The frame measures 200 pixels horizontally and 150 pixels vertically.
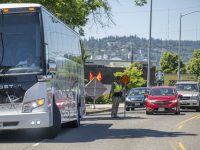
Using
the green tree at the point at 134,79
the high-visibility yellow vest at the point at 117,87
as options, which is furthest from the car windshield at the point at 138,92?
the green tree at the point at 134,79

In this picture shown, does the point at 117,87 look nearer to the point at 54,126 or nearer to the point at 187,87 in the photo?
the point at 54,126

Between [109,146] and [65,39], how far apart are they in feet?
20.8

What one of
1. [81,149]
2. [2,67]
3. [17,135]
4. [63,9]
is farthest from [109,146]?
[63,9]

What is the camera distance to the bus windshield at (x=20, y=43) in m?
16.2

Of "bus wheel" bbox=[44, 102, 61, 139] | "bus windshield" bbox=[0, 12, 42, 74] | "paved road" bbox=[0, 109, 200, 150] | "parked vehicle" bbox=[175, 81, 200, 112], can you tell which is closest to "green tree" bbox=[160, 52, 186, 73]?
"parked vehicle" bbox=[175, 81, 200, 112]

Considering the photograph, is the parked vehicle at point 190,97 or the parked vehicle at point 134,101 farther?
the parked vehicle at point 134,101

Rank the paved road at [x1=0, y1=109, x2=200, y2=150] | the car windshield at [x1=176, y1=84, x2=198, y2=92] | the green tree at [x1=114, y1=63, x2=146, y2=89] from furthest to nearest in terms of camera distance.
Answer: the green tree at [x1=114, y1=63, x2=146, y2=89]
the car windshield at [x1=176, y1=84, x2=198, y2=92]
the paved road at [x1=0, y1=109, x2=200, y2=150]

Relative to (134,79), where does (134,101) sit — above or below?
above

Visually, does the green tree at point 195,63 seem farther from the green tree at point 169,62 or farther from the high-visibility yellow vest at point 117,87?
the high-visibility yellow vest at point 117,87

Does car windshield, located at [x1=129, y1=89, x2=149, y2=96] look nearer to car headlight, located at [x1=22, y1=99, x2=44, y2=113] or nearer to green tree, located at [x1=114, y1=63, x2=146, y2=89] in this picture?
green tree, located at [x1=114, y1=63, x2=146, y2=89]

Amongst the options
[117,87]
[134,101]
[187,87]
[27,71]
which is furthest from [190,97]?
[27,71]

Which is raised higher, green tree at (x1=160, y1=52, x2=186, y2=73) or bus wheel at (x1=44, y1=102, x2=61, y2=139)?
bus wheel at (x1=44, y1=102, x2=61, y2=139)

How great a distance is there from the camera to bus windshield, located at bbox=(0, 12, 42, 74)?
1623cm

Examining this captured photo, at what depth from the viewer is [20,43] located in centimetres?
1644
